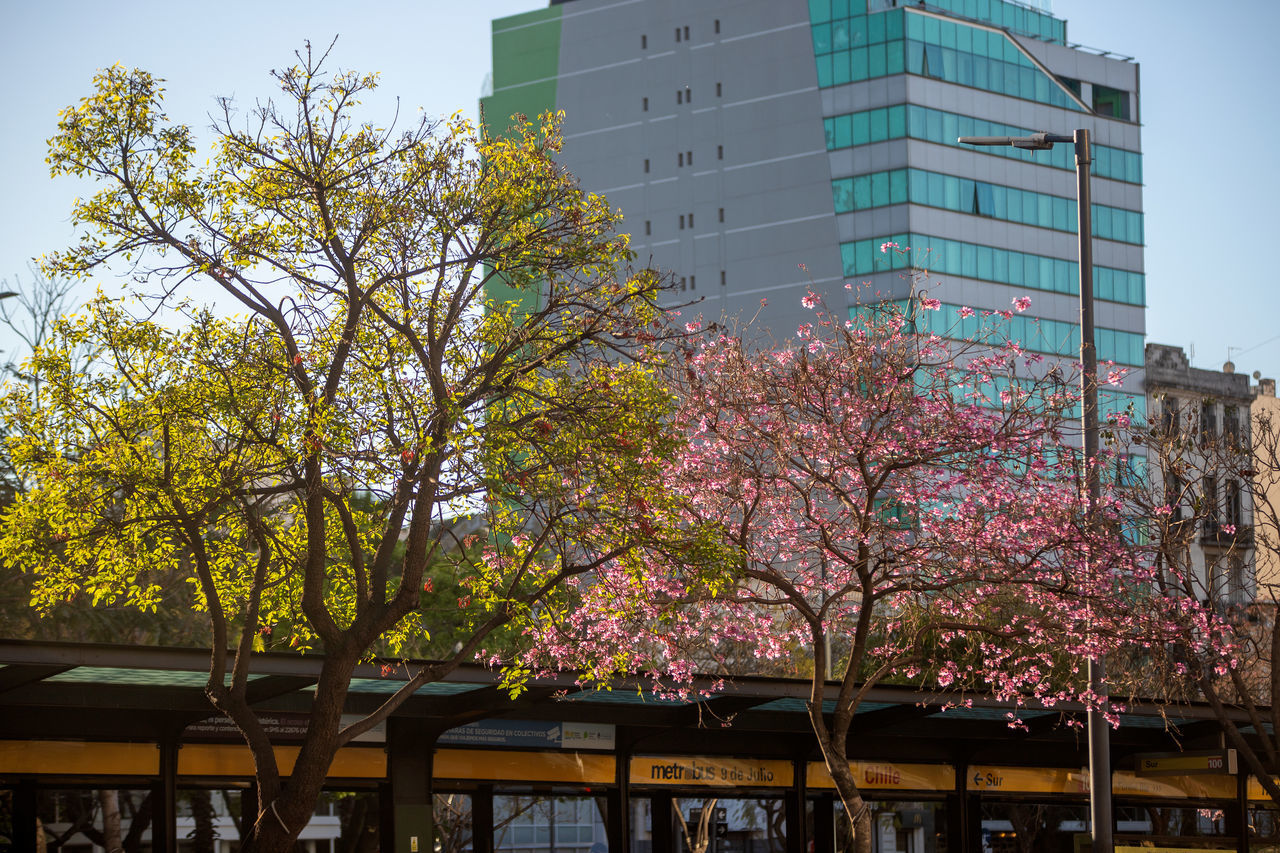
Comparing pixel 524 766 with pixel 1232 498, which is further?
pixel 1232 498

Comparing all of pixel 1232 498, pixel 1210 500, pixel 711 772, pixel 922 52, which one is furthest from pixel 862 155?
pixel 711 772

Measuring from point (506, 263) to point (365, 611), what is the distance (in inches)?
136

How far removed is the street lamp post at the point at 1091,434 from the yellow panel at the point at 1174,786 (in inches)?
437

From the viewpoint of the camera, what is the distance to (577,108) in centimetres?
8600

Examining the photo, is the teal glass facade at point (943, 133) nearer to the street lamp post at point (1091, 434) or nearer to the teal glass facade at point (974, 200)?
the teal glass facade at point (974, 200)

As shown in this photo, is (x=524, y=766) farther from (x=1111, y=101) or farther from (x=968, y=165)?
(x=1111, y=101)

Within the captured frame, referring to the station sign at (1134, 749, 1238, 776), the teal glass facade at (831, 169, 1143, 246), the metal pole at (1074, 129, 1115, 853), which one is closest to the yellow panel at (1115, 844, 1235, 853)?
the station sign at (1134, 749, 1238, 776)

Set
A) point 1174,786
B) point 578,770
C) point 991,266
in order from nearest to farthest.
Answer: point 578,770, point 1174,786, point 991,266

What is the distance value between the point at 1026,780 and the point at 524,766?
10020 mm

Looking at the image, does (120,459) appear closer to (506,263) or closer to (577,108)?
(506,263)

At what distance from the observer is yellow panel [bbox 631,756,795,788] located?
73.1 feet

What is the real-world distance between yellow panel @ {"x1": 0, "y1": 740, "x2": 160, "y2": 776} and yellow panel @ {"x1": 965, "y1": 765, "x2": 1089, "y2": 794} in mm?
13715

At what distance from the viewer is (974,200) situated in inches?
2876

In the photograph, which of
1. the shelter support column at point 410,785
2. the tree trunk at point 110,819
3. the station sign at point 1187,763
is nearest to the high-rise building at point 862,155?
the station sign at point 1187,763
